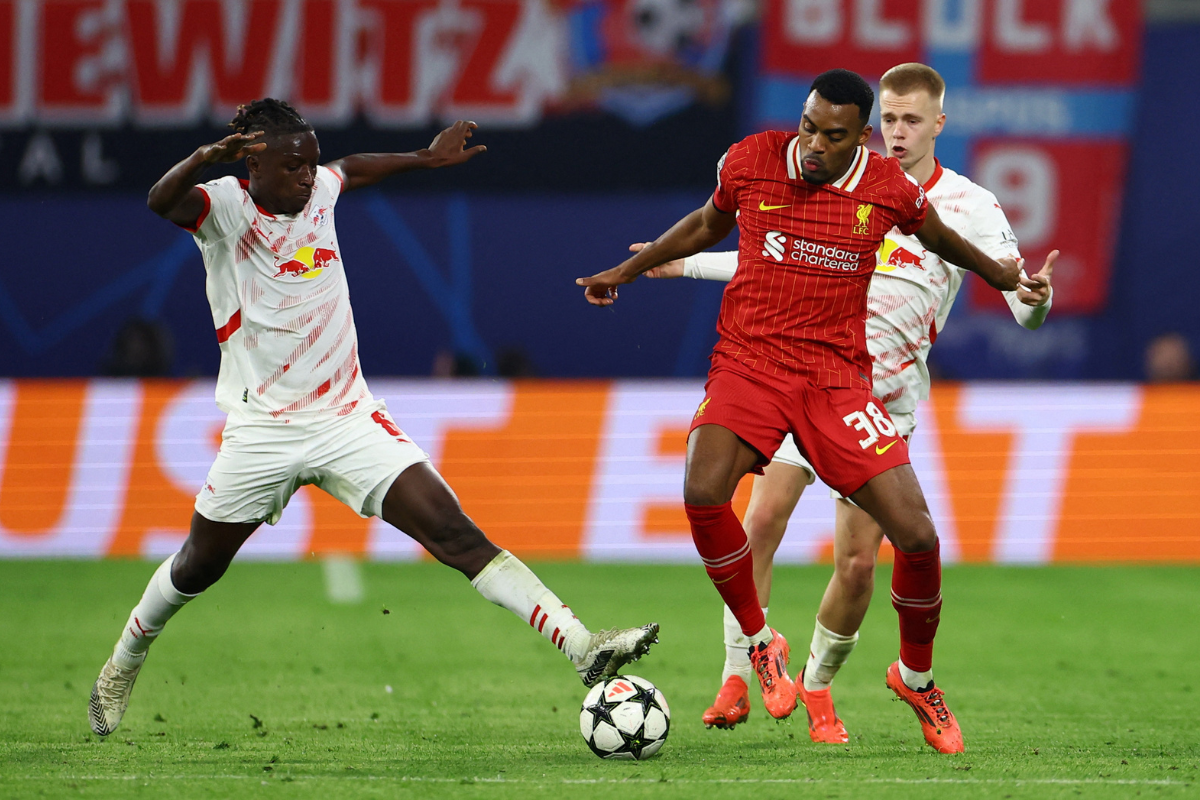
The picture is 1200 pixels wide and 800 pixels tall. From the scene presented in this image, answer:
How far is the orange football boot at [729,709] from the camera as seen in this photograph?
5.71 m

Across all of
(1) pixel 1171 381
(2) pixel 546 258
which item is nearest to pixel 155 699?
(2) pixel 546 258

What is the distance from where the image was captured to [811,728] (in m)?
5.77

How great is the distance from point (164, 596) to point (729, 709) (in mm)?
2078

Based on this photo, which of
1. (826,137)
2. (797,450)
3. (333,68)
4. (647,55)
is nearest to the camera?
(826,137)

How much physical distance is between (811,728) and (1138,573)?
18.5 ft

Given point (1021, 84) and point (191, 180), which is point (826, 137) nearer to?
point (191, 180)

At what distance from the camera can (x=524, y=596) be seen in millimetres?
5242

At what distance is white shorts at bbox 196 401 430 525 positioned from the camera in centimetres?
531

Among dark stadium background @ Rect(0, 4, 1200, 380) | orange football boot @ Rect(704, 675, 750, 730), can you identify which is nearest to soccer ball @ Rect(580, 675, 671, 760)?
orange football boot @ Rect(704, 675, 750, 730)

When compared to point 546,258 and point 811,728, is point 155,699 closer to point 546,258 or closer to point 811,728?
point 811,728

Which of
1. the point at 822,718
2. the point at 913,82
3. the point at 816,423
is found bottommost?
the point at 822,718

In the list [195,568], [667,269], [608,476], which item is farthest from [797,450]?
[608,476]

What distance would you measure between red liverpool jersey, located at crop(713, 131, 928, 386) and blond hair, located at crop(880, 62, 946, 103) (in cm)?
61

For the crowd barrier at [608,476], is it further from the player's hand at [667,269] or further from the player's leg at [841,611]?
the player's hand at [667,269]
